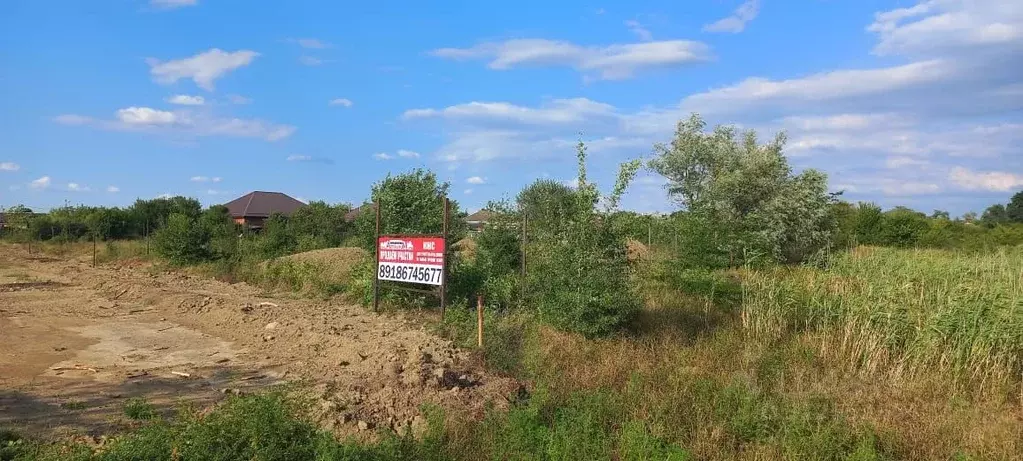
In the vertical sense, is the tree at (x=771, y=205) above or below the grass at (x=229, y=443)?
above

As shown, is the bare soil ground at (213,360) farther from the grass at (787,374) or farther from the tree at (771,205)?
the tree at (771,205)

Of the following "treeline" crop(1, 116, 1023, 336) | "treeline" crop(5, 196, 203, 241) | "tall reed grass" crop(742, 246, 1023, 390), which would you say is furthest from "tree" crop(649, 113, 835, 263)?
"treeline" crop(5, 196, 203, 241)

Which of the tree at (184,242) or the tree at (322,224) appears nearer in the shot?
the tree at (184,242)

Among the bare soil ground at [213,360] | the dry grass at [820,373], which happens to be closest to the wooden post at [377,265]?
the bare soil ground at [213,360]

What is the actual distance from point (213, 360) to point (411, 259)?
150 inches

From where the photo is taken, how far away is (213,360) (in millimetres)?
9953

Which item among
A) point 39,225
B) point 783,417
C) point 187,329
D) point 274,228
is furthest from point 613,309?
point 39,225

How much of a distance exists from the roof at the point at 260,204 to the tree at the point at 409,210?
40959 millimetres

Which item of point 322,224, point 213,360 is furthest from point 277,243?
point 213,360

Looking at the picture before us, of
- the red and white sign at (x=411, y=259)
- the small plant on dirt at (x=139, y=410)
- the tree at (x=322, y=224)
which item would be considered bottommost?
the small plant on dirt at (x=139, y=410)

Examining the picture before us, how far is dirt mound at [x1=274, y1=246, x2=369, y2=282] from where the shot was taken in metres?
17.5

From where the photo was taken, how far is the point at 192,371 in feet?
30.0

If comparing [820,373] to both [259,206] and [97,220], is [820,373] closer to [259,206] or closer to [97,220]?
[97,220]

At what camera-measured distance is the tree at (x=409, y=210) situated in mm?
14188
